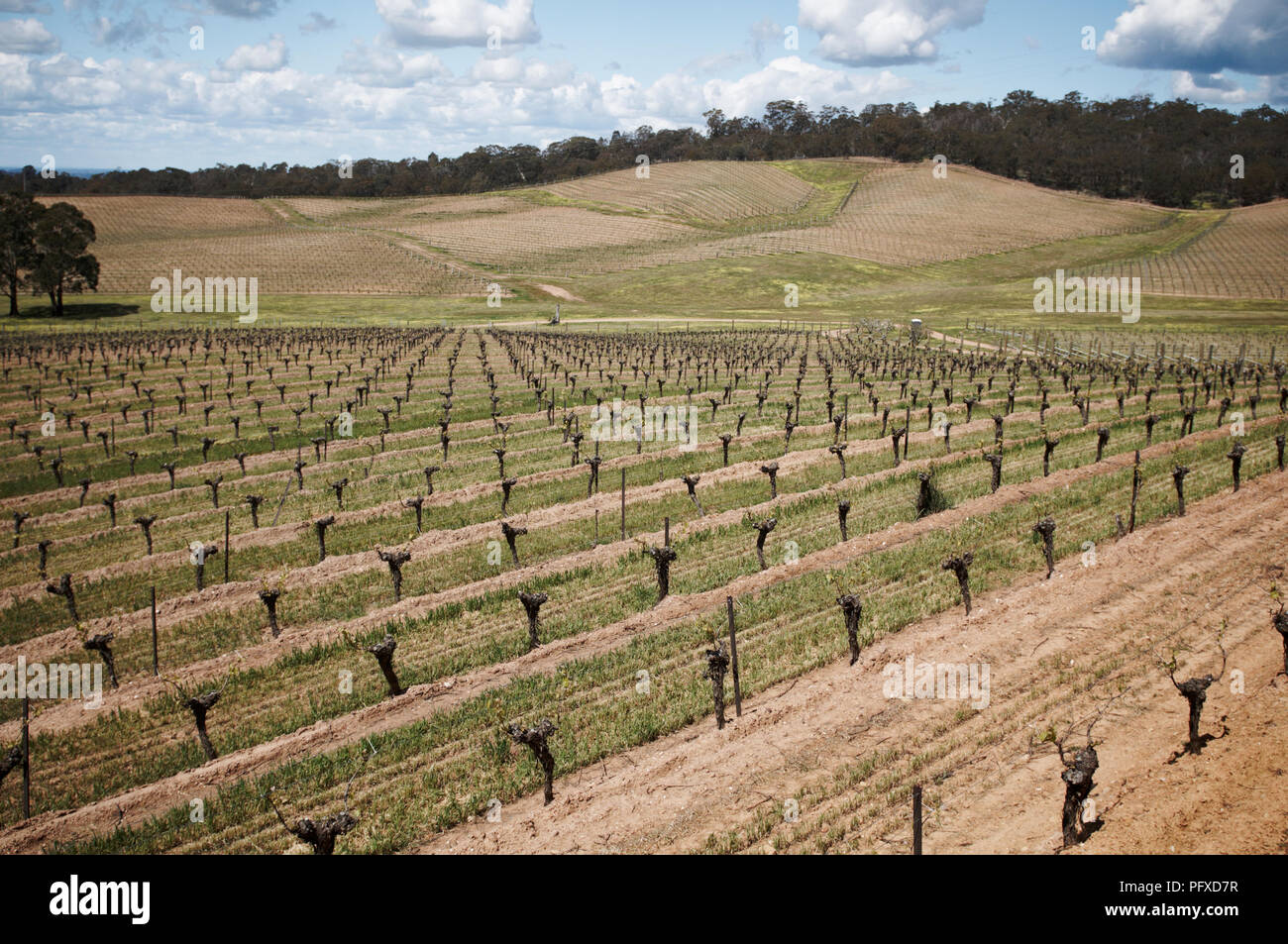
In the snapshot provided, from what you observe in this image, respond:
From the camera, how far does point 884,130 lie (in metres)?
172

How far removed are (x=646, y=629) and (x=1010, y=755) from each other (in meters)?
7.11

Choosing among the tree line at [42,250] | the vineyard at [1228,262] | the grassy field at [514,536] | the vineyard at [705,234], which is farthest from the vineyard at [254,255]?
the vineyard at [1228,262]

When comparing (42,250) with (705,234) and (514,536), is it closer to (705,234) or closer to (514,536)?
(705,234)

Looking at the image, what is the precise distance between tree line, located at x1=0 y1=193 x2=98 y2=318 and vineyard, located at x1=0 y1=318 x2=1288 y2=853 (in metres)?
62.9

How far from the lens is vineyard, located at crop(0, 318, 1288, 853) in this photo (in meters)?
11.2

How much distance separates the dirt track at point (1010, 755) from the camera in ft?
32.4

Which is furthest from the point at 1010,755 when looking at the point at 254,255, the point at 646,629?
the point at 254,255

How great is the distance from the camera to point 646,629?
16672mm

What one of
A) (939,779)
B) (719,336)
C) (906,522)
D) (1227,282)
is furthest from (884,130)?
(939,779)

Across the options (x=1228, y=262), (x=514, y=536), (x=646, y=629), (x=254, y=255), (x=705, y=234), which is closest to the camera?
(x=646, y=629)

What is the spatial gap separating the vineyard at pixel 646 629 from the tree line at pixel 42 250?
206 ft
